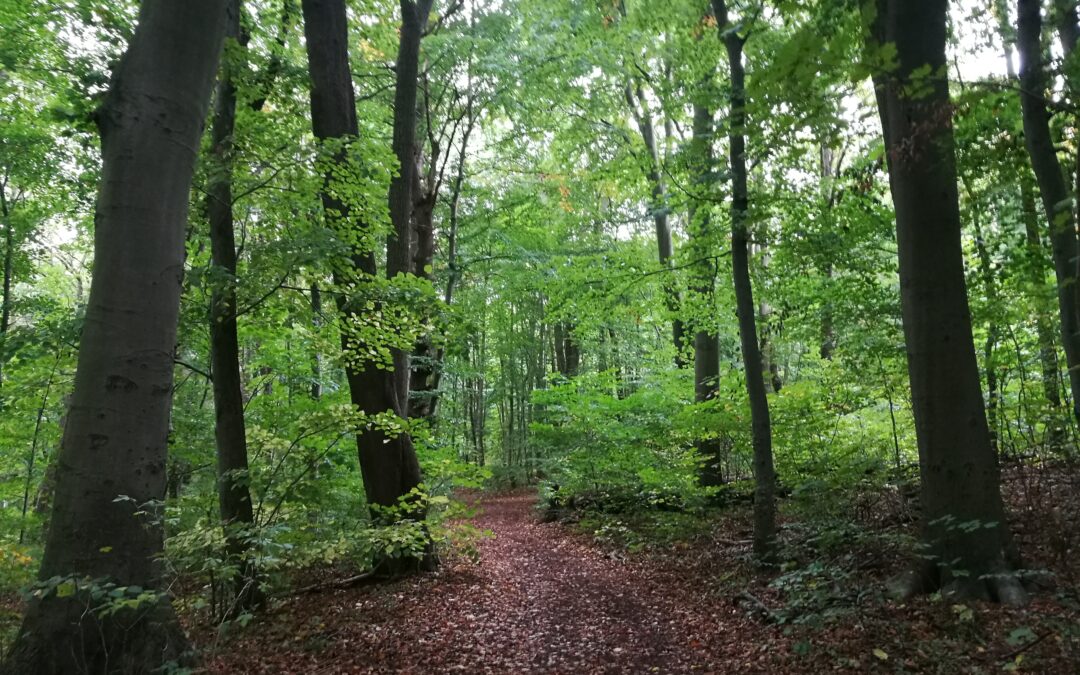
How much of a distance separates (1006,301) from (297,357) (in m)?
10.6

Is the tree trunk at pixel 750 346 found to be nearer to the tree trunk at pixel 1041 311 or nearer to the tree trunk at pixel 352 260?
the tree trunk at pixel 1041 311

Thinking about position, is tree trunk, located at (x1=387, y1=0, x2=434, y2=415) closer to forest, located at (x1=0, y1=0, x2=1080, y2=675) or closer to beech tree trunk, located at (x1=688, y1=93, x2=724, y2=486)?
forest, located at (x1=0, y1=0, x2=1080, y2=675)

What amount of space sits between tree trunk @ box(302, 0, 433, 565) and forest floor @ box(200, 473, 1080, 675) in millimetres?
1345

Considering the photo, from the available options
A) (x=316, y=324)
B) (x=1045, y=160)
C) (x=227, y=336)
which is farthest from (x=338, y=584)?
(x=1045, y=160)

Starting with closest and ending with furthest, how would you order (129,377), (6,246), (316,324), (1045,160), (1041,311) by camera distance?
(129,377)
(1045,160)
(1041,311)
(316,324)
(6,246)

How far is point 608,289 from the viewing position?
10.5 metres

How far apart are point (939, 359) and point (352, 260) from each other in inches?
250

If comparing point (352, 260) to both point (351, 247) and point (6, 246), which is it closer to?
point (351, 247)

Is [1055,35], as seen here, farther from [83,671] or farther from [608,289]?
[83,671]

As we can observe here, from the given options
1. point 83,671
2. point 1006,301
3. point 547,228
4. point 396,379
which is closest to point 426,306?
point 396,379

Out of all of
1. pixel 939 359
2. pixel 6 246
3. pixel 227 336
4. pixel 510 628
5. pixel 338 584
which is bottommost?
pixel 510 628

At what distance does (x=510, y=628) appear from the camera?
618 centimetres

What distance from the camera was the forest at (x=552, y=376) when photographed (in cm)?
346

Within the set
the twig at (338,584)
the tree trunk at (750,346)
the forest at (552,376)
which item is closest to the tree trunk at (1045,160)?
the forest at (552,376)
